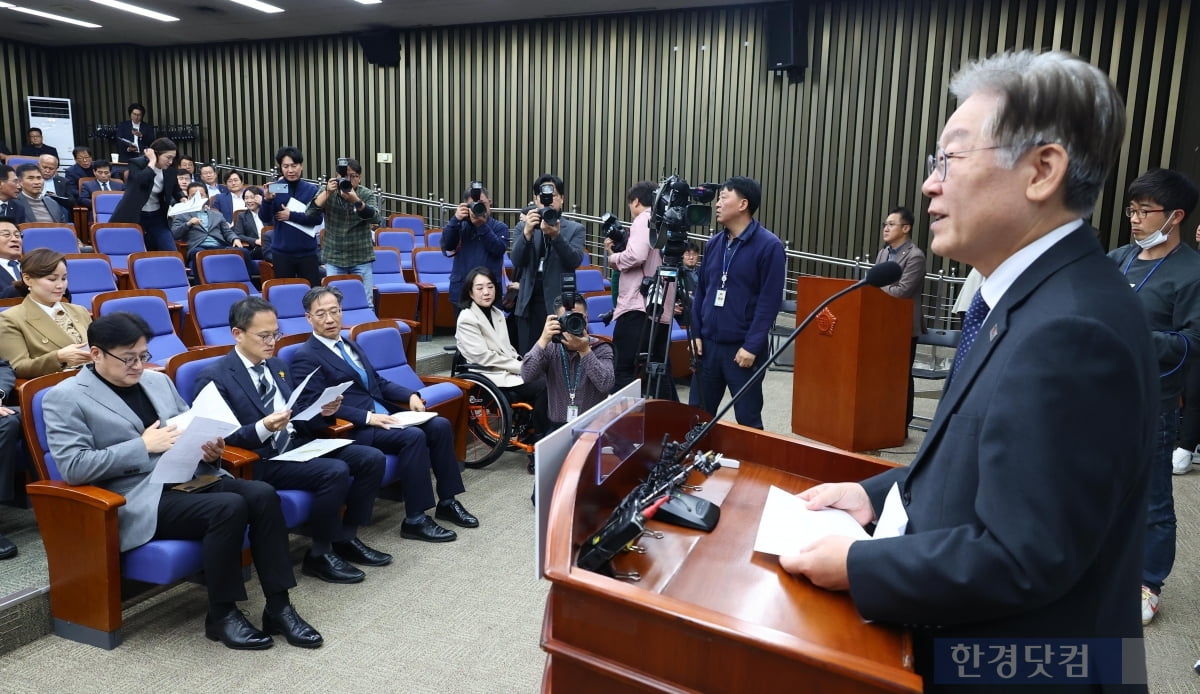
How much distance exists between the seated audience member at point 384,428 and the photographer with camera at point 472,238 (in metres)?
1.62

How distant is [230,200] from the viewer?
301 inches

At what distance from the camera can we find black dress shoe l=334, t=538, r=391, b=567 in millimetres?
3051

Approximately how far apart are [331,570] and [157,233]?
4318mm

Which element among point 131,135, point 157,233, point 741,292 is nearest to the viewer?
point 741,292

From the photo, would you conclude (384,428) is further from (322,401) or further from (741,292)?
(741,292)

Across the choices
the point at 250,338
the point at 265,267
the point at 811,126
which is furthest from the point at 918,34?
the point at 250,338

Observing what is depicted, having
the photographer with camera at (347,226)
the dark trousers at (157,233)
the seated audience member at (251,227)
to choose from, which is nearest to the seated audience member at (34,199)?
the dark trousers at (157,233)

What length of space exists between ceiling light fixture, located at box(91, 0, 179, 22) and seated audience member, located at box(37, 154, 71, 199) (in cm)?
205

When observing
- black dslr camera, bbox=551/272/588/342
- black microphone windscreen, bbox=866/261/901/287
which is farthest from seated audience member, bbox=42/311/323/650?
black microphone windscreen, bbox=866/261/901/287

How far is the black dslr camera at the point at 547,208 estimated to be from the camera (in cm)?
438

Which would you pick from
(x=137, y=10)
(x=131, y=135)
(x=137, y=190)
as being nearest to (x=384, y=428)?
(x=137, y=190)

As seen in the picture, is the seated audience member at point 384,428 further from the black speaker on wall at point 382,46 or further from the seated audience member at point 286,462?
the black speaker on wall at point 382,46

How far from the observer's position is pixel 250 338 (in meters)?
2.96

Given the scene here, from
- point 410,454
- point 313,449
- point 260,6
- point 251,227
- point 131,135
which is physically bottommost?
point 410,454
